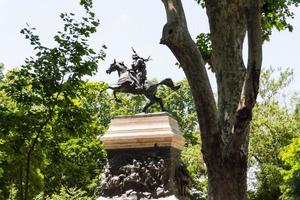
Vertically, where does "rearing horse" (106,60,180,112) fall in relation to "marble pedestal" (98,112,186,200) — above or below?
above

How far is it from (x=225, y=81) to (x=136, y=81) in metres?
6.71

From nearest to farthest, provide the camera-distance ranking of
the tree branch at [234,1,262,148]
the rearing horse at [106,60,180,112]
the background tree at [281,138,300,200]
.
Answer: the tree branch at [234,1,262,148] < the rearing horse at [106,60,180,112] < the background tree at [281,138,300,200]

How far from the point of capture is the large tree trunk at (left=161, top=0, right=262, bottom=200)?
20.4 feet

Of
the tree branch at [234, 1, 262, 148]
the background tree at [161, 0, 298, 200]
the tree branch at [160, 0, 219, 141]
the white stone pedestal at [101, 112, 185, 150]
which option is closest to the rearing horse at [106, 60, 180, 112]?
the white stone pedestal at [101, 112, 185, 150]

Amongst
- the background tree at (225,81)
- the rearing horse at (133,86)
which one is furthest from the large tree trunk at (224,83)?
the rearing horse at (133,86)

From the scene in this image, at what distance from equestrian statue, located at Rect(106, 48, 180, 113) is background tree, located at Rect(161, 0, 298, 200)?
6.25 m

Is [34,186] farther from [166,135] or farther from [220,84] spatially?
[220,84]

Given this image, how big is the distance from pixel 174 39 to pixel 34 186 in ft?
66.5

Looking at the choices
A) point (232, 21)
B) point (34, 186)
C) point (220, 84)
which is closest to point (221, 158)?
point (220, 84)

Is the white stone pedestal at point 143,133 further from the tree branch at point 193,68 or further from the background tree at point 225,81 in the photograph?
the tree branch at point 193,68

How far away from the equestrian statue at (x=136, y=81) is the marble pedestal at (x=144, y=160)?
688 millimetres

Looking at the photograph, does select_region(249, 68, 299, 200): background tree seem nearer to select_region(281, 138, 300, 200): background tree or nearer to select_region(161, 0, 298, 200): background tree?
select_region(281, 138, 300, 200): background tree

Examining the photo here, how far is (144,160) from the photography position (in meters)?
12.9

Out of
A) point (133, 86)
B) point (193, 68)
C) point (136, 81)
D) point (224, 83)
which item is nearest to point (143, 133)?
point (133, 86)
